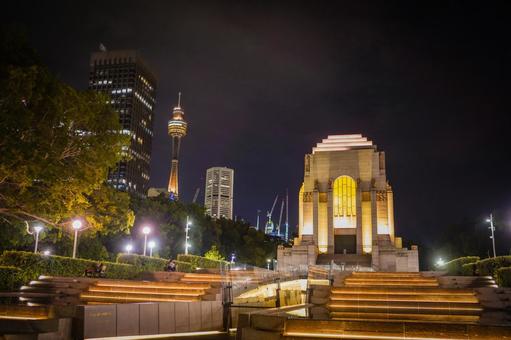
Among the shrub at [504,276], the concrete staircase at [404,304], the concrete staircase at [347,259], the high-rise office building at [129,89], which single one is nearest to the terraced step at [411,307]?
the concrete staircase at [404,304]

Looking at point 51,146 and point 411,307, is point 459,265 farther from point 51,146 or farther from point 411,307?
point 51,146

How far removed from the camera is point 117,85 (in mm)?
186250

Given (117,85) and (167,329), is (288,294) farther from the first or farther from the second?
(117,85)

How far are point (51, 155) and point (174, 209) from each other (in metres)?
49.1

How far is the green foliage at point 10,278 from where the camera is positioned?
20312 millimetres

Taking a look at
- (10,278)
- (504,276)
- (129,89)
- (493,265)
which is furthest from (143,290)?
(129,89)

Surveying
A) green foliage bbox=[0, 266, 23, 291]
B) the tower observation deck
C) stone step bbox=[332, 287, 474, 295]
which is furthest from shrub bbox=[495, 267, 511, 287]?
the tower observation deck

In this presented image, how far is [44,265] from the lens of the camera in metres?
23.1

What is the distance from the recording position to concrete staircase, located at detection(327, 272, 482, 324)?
16719 mm

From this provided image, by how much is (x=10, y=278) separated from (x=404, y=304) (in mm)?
16137

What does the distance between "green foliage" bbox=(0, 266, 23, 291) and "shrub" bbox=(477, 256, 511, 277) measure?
2166 centimetres

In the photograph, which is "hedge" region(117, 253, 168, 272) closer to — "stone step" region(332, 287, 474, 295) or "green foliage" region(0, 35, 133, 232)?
"green foliage" region(0, 35, 133, 232)

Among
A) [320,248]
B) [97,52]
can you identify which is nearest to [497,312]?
[320,248]

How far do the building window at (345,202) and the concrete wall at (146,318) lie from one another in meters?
40.9
